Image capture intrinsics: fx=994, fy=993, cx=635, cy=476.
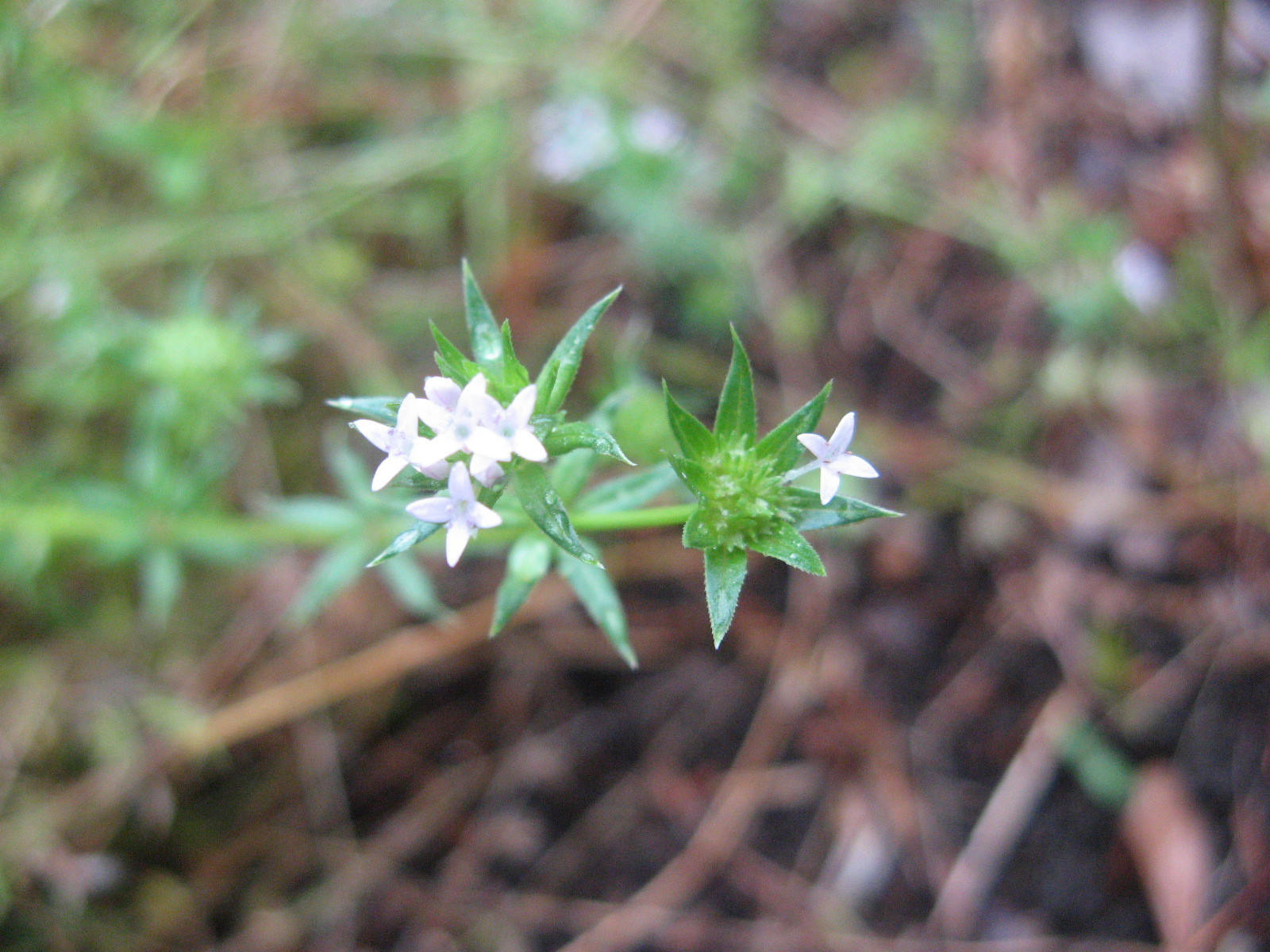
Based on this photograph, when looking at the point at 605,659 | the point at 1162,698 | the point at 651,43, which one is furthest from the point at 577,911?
the point at 651,43

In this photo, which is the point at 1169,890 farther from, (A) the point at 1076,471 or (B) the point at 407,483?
(B) the point at 407,483

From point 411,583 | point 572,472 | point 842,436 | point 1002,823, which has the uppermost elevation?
point 842,436

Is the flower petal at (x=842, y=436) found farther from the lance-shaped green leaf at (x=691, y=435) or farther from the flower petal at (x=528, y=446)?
the flower petal at (x=528, y=446)

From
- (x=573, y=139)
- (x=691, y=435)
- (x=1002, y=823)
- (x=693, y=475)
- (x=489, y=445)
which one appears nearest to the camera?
(x=489, y=445)

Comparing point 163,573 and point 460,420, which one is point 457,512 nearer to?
point 460,420

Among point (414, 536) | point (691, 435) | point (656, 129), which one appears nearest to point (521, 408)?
point (414, 536)

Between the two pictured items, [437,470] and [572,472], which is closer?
[437,470]

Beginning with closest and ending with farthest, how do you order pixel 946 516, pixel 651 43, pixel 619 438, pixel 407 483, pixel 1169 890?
1. pixel 407 483
2. pixel 619 438
3. pixel 1169 890
4. pixel 946 516
5. pixel 651 43
